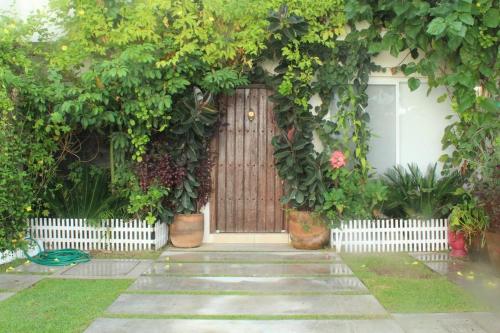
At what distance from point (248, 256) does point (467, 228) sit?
2783mm

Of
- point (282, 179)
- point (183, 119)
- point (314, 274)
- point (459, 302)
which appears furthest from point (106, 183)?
point (459, 302)

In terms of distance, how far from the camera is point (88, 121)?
23.8 ft

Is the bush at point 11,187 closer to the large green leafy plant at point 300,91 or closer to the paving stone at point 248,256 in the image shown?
the paving stone at point 248,256

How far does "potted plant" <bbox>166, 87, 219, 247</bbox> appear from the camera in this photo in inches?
304

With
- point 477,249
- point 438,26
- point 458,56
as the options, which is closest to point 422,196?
point 477,249

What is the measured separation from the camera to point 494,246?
263 inches

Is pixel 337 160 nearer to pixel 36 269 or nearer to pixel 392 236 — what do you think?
pixel 392 236

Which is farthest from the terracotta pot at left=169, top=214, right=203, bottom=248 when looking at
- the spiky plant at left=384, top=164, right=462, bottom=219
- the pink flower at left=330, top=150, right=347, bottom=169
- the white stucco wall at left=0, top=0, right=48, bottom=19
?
the white stucco wall at left=0, top=0, right=48, bottom=19

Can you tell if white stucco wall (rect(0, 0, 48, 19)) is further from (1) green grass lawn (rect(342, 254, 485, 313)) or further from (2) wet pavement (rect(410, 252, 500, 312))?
(2) wet pavement (rect(410, 252, 500, 312))

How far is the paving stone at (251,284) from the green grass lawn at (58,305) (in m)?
0.31

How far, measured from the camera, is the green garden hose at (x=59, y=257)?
274 inches

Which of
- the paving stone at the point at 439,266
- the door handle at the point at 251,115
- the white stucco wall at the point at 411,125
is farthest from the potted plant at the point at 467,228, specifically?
the door handle at the point at 251,115

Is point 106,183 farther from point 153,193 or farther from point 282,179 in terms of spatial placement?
point 282,179

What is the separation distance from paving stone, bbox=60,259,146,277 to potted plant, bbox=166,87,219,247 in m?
1.02
